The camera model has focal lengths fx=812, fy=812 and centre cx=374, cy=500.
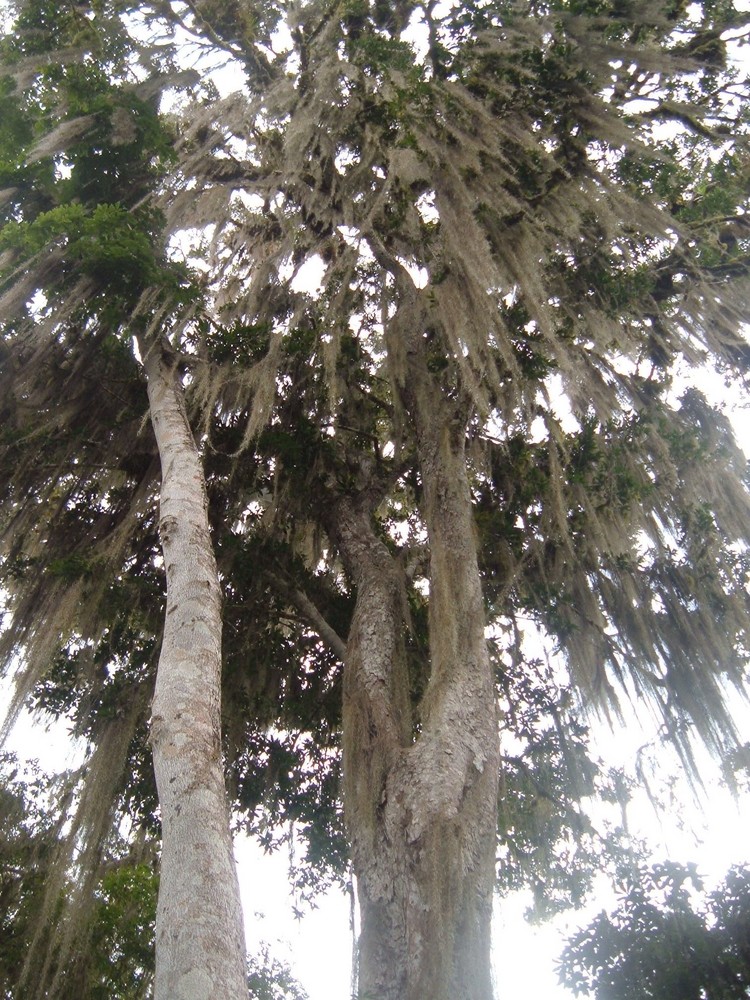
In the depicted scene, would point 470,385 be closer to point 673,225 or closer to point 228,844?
point 673,225

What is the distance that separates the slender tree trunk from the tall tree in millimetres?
1184

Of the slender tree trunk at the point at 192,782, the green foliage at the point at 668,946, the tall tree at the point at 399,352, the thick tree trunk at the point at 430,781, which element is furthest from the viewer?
the tall tree at the point at 399,352

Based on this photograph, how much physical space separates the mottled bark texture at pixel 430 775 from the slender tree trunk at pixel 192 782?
855mm

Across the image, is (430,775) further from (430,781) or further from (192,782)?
(192,782)

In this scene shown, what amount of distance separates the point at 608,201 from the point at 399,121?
4.61 ft

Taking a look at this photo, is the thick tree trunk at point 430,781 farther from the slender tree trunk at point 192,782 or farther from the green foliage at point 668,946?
the green foliage at point 668,946

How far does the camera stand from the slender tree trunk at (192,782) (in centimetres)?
174

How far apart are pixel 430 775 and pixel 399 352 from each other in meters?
2.76

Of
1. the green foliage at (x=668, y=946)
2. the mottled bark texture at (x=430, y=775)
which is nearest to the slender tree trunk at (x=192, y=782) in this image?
the mottled bark texture at (x=430, y=775)

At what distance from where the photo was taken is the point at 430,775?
292 centimetres

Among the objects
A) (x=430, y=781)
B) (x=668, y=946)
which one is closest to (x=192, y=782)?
(x=430, y=781)

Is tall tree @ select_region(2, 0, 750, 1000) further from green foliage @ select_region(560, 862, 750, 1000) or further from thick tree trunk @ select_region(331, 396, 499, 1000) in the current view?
green foliage @ select_region(560, 862, 750, 1000)

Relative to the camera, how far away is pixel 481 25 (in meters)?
5.24

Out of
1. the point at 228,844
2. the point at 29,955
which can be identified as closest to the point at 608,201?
the point at 228,844
